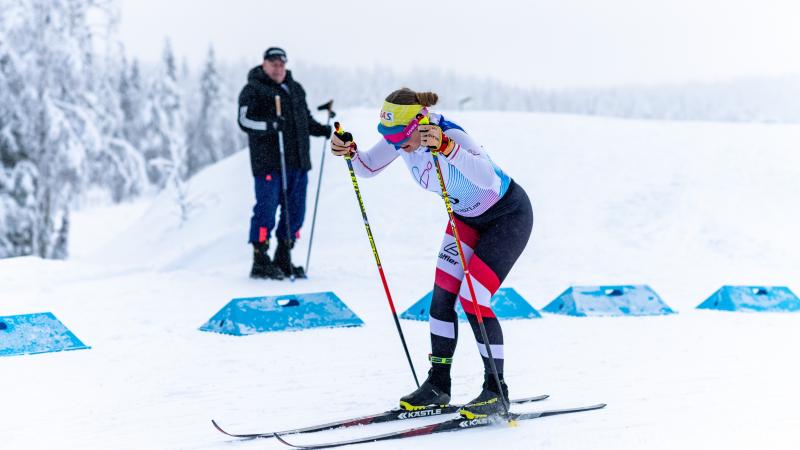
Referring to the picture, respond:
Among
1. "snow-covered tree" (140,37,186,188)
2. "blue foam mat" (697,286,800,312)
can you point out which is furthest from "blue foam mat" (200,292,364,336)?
"snow-covered tree" (140,37,186,188)

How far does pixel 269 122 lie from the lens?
842 cm

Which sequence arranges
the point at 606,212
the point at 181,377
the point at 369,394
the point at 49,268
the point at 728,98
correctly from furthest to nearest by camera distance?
the point at 728,98 < the point at 606,212 < the point at 49,268 < the point at 181,377 < the point at 369,394

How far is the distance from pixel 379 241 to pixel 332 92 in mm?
95826

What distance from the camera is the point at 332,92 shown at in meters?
106

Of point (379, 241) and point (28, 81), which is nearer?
point (379, 241)

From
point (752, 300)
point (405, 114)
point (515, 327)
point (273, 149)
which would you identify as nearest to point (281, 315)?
point (515, 327)

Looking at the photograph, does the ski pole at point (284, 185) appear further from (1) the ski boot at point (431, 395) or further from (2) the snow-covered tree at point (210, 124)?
(2) the snow-covered tree at point (210, 124)

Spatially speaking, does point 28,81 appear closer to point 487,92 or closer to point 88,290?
point 88,290

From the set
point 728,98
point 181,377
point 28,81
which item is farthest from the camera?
point 728,98

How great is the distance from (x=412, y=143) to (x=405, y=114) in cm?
15

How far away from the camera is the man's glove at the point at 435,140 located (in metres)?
3.65

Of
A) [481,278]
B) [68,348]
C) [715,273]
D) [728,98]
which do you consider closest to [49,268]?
[68,348]

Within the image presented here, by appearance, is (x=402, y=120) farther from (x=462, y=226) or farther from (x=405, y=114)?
(x=462, y=226)

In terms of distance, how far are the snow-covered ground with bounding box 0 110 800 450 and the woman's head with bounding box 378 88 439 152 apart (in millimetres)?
1382
